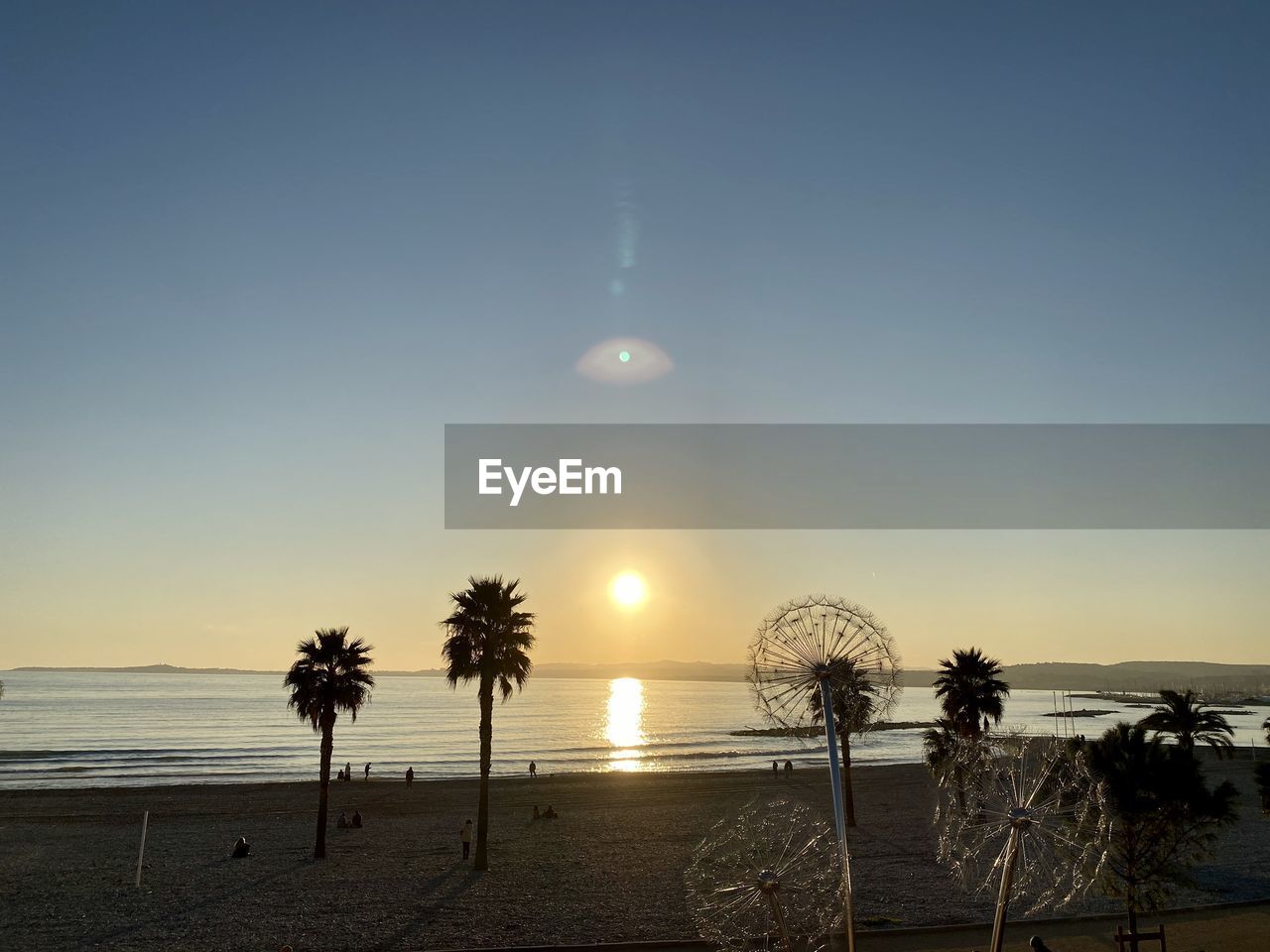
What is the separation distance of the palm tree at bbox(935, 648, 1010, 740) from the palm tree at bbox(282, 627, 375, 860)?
27.8 m

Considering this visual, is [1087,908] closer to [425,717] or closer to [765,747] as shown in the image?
[765,747]

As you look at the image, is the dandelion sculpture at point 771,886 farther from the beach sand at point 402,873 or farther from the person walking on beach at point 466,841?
the person walking on beach at point 466,841

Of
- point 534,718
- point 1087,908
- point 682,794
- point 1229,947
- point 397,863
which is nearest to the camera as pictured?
point 1229,947

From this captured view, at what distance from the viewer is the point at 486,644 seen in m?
33.0

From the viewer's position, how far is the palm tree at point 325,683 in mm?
33844

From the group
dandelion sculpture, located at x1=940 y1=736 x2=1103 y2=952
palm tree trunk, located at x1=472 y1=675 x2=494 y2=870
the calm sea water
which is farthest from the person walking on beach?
the calm sea water

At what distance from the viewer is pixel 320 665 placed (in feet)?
113

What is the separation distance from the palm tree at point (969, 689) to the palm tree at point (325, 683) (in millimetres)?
27758

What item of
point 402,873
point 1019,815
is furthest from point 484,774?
point 1019,815

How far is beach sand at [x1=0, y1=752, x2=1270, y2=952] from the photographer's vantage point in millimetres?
24078

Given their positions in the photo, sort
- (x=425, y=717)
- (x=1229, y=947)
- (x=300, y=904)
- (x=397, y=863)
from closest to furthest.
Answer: (x=1229, y=947)
(x=300, y=904)
(x=397, y=863)
(x=425, y=717)

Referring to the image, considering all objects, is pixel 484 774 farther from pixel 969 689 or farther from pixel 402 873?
pixel 969 689

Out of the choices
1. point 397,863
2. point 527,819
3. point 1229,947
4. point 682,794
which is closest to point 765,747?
point 682,794

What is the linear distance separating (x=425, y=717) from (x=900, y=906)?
537 ft
